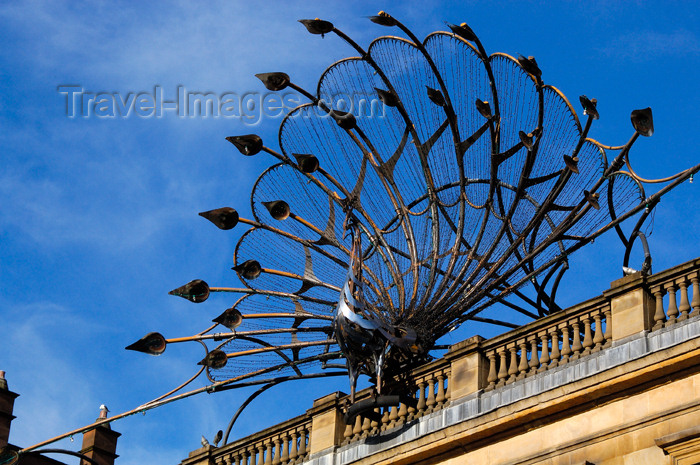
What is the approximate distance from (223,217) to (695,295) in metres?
9.54

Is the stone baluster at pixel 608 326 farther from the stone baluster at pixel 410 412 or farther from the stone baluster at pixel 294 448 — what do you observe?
the stone baluster at pixel 294 448

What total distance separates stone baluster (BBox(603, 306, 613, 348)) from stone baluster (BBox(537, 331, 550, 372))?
3.36 ft

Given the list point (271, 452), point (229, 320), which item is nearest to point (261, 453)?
point (271, 452)

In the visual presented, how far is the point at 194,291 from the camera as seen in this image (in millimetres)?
27453

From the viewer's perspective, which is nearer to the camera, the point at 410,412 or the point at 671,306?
the point at 671,306

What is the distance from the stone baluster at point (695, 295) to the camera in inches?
790

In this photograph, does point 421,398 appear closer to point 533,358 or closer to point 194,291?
point 533,358

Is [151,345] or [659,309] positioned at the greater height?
[151,345]

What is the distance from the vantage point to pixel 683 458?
19.0 meters

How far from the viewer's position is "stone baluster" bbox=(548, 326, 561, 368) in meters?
21.5

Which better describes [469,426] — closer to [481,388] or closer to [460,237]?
[481,388]

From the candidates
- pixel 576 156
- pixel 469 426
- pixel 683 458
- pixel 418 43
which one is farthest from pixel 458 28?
pixel 683 458

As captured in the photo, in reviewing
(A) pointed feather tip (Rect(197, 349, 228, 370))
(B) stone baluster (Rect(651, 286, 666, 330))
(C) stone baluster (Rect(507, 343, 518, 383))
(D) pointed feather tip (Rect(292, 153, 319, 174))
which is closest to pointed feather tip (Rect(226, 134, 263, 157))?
(D) pointed feather tip (Rect(292, 153, 319, 174))

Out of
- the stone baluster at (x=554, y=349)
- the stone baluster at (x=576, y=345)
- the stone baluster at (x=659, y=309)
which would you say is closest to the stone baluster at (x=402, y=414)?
the stone baluster at (x=554, y=349)
